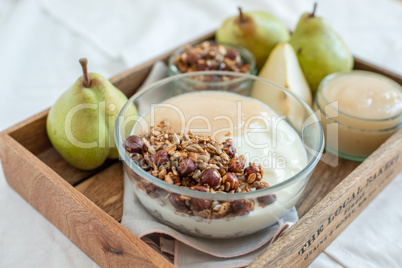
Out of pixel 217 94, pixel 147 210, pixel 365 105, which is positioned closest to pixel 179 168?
pixel 147 210

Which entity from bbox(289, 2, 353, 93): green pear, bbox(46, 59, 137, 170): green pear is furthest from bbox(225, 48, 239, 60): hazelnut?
bbox(46, 59, 137, 170): green pear

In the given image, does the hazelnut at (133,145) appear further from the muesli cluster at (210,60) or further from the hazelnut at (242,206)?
the muesli cluster at (210,60)

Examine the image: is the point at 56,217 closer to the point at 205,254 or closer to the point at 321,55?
the point at 205,254

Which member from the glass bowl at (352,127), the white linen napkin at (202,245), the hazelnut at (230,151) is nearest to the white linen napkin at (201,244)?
the white linen napkin at (202,245)

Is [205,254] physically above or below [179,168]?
below

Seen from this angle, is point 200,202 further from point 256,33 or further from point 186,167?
point 256,33

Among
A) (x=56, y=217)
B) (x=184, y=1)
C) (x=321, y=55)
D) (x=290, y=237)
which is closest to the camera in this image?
(x=290, y=237)

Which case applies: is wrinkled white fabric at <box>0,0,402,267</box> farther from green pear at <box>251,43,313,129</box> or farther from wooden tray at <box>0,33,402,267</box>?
green pear at <box>251,43,313,129</box>
